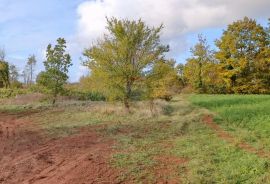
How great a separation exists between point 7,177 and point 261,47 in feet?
129

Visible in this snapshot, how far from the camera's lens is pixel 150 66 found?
21.2 meters

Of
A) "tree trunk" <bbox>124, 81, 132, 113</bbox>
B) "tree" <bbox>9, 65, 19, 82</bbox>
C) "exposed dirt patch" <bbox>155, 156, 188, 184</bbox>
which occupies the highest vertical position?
"tree" <bbox>9, 65, 19, 82</bbox>

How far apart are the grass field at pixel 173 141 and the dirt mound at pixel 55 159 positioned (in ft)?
1.42

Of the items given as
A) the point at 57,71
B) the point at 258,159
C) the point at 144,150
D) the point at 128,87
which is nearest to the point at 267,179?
the point at 258,159

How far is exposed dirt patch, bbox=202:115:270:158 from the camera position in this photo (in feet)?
37.8

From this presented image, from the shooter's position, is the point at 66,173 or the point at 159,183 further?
the point at 66,173

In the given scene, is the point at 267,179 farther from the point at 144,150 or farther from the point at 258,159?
the point at 144,150

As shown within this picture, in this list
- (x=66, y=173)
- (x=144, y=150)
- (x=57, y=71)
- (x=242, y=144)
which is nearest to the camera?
(x=66, y=173)

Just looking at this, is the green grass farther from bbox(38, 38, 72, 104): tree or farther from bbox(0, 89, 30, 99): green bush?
bbox(0, 89, 30, 99): green bush

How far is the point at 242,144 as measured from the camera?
12836mm

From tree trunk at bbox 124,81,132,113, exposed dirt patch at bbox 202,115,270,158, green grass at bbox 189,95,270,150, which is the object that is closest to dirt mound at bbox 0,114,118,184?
exposed dirt patch at bbox 202,115,270,158

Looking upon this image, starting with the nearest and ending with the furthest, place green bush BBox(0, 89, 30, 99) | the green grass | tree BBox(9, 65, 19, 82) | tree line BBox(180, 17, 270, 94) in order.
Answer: the green grass → green bush BBox(0, 89, 30, 99) → tree line BBox(180, 17, 270, 94) → tree BBox(9, 65, 19, 82)

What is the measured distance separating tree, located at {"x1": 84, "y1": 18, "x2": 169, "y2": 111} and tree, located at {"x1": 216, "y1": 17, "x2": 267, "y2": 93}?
25.1 metres

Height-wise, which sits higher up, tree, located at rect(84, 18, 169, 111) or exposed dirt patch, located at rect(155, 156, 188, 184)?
tree, located at rect(84, 18, 169, 111)
